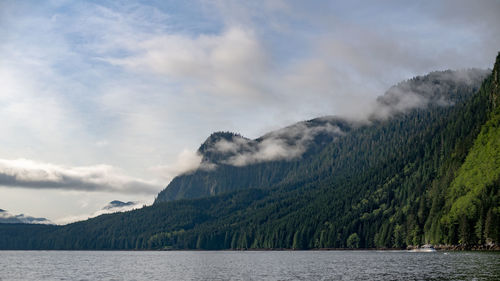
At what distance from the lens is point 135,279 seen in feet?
339

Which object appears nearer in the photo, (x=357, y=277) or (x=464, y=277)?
(x=464, y=277)

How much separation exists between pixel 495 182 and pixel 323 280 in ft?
448

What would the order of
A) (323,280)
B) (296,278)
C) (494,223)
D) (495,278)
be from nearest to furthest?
1. (495,278)
2. (323,280)
3. (296,278)
4. (494,223)

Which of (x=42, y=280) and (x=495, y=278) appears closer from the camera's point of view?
(x=495, y=278)

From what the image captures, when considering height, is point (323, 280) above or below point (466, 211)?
below

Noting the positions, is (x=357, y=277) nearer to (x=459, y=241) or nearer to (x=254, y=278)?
(x=254, y=278)

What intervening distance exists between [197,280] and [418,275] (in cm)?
4151

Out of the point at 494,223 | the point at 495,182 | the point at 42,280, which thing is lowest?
the point at 42,280

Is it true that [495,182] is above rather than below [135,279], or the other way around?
above

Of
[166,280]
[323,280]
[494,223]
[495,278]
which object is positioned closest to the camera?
[495,278]

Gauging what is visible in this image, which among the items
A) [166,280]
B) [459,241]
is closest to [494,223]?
[459,241]

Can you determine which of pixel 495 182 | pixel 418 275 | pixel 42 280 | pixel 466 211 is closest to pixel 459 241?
pixel 466 211

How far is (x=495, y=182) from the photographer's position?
196 meters

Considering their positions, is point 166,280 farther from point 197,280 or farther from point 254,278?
point 254,278
